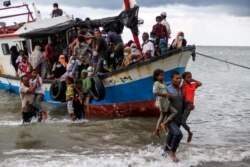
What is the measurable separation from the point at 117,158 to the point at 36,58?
757 centimetres

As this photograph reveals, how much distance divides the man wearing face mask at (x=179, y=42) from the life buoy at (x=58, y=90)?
324 centimetres

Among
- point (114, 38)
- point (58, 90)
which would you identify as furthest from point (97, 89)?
point (114, 38)

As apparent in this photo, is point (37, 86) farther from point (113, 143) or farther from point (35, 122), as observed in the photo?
point (113, 143)

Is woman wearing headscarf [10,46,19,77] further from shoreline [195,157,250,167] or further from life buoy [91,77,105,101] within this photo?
shoreline [195,157,250,167]

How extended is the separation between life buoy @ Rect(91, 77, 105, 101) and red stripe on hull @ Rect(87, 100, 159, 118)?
73cm

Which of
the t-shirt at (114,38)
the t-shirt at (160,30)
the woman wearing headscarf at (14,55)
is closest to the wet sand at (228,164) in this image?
the t-shirt at (160,30)

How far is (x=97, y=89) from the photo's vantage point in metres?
12.6

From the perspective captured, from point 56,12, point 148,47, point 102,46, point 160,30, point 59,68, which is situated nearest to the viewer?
point 148,47

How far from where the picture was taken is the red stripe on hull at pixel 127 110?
12945mm

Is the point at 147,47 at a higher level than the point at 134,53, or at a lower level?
higher

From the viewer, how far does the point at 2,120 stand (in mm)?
13562

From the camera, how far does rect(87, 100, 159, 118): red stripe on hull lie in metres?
12.9

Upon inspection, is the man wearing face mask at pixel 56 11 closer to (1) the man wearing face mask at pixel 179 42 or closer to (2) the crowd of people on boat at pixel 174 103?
(1) the man wearing face mask at pixel 179 42

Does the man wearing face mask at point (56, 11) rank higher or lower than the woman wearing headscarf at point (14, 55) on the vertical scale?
higher
